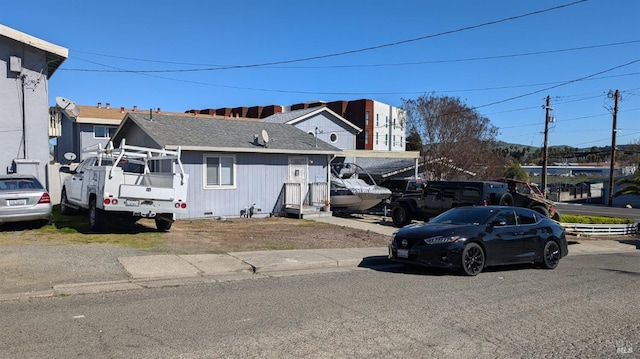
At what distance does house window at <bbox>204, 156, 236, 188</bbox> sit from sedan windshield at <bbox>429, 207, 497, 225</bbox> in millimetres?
9629

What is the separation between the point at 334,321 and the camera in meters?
6.36

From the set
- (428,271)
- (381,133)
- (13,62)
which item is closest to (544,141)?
(381,133)

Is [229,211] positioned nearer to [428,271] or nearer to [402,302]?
[428,271]

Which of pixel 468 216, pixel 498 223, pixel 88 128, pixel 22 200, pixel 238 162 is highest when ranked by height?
pixel 88 128

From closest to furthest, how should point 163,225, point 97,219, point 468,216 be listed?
point 468,216, point 97,219, point 163,225

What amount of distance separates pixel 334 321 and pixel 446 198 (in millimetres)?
12595

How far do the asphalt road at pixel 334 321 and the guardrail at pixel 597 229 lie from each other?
12.8 metres

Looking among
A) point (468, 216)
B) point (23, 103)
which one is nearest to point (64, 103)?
point (23, 103)

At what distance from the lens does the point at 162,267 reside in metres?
9.46

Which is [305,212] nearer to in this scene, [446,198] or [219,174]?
[219,174]

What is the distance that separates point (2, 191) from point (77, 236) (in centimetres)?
219

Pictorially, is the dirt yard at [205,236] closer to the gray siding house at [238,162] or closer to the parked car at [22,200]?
the parked car at [22,200]

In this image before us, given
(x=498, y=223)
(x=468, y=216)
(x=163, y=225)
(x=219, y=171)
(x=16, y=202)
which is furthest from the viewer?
(x=219, y=171)

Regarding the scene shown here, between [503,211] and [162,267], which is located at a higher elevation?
[503,211]
